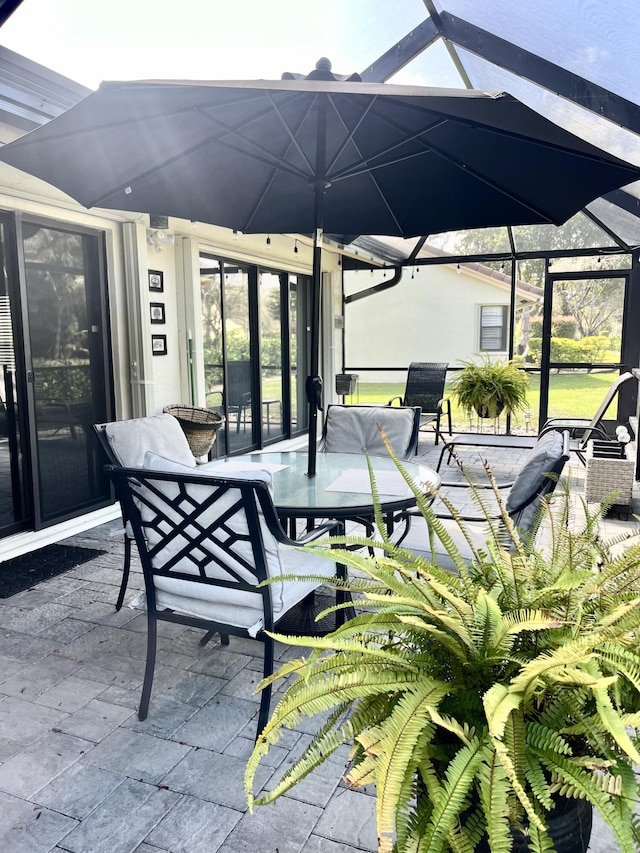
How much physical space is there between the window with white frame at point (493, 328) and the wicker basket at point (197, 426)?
5.13 meters

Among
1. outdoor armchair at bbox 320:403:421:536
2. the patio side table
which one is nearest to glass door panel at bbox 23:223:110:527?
outdoor armchair at bbox 320:403:421:536

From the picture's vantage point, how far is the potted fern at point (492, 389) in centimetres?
609

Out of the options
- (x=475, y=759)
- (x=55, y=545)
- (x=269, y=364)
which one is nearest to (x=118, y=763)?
(x=475, y=759)

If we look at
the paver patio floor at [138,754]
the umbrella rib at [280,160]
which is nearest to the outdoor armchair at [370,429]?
the umbrella rib at [280,160]

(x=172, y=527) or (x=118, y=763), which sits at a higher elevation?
(x=172, y=527)

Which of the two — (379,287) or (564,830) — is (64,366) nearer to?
(564,830)

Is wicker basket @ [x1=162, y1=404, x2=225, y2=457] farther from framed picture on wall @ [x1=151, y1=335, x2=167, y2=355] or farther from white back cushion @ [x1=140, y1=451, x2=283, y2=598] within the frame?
white back cushion @ [x1=140, y1=451, x2=283, y2=598]

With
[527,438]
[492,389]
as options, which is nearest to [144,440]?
[492,389]

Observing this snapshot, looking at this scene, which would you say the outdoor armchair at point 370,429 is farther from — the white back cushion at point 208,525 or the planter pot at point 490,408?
the planter pot at point 490,408

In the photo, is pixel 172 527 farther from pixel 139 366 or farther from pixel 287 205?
pixel 139 366

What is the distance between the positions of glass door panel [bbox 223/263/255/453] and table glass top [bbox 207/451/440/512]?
2.88 metres

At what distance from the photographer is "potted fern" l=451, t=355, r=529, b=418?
6090mm

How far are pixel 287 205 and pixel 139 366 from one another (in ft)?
6.23

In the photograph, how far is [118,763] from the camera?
1899 millimetres
